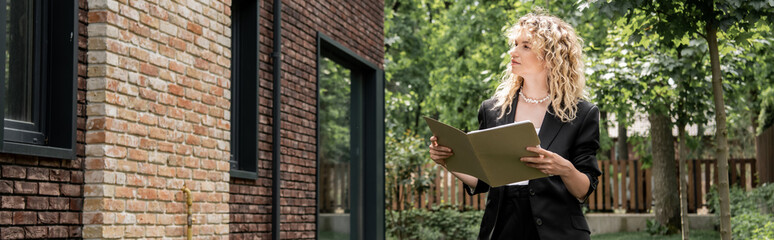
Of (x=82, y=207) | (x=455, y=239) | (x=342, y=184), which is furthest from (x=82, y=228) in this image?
(x=455, y=239)

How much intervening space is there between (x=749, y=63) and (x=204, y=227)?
8434 mm

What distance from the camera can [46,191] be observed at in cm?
470

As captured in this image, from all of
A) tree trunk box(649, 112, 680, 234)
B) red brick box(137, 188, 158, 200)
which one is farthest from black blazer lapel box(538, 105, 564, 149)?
tree trunk box(649, 112, 680, 234)

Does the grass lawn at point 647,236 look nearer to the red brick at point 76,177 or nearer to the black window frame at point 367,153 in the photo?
the black window frame at point 367,153

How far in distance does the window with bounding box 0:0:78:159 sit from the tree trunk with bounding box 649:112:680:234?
14.9 m

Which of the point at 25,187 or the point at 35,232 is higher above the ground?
the point at 25,187

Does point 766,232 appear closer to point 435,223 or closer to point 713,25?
point 713,25

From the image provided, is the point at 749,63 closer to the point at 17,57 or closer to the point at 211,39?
the point at 211,39

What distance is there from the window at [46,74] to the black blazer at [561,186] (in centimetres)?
244

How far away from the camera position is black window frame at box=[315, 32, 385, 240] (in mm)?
11344

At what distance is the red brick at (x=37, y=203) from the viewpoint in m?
4.58

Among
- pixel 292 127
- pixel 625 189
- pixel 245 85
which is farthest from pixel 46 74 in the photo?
pixel 625 189

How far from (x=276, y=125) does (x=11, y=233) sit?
3935 mm

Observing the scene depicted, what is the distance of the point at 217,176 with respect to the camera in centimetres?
658
